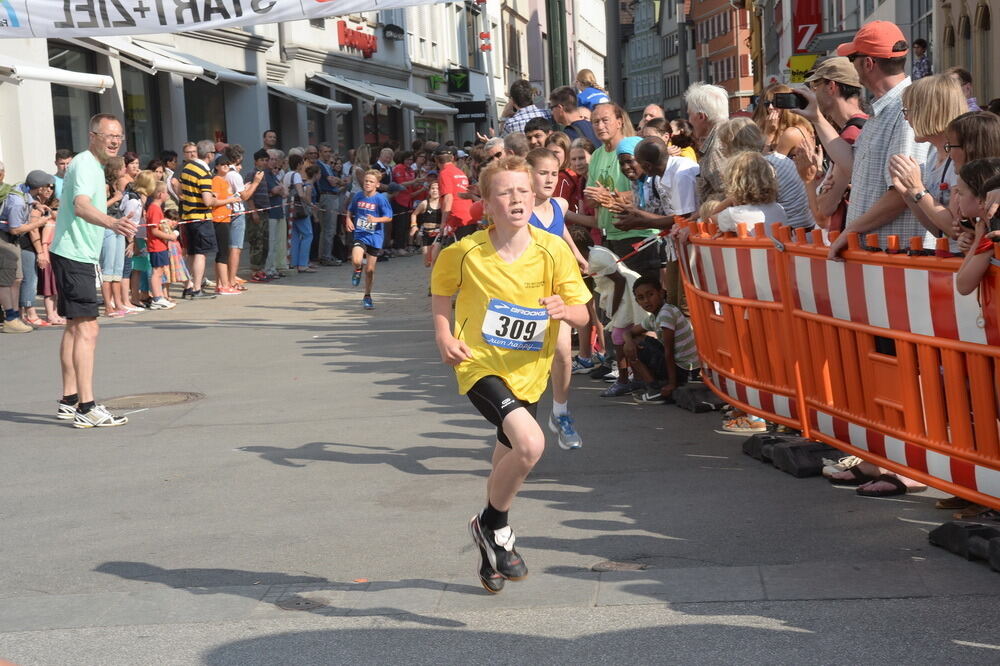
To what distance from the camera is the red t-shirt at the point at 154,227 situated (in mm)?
16891

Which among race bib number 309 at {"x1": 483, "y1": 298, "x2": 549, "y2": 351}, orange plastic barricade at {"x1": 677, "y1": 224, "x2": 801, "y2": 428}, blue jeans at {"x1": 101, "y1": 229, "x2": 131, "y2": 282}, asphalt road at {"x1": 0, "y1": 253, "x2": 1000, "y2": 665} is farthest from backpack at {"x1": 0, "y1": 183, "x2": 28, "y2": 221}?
race bib number 309 at {"x1": 483, "y1": 298, "x2": 549, "y2": 351}

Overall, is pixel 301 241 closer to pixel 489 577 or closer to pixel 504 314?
pixel 504 314

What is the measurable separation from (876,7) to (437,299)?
28.5 metres

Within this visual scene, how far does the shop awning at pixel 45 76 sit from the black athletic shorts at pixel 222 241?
12.8 feet

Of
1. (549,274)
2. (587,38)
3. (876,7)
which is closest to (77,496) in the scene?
(549,274)

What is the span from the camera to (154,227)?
16891mm

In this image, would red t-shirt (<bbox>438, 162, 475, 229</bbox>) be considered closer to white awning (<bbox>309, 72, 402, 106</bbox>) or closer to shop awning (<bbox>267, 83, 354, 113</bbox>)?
shop awning (<bbox>267, 83, 354, 113</bbox>)

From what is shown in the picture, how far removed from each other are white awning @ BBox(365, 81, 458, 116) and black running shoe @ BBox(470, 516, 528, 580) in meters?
36.0

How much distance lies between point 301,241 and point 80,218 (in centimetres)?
1315

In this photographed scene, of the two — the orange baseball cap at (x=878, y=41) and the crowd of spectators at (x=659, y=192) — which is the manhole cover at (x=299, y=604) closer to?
the crowd of spectators at (x=659, y=192)

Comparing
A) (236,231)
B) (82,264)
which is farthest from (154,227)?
(82,264)

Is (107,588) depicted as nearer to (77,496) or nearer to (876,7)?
(77,496)

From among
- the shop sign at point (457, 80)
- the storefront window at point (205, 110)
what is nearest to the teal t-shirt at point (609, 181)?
the storefront window at point (205, 110)

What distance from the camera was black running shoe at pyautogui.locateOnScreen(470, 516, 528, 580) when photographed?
528 cm
